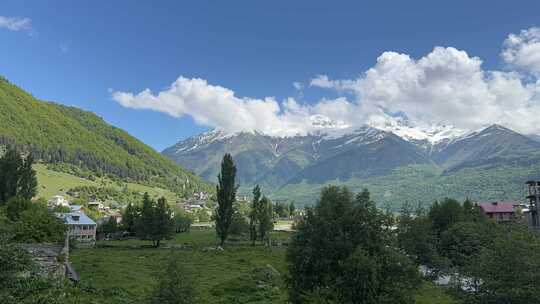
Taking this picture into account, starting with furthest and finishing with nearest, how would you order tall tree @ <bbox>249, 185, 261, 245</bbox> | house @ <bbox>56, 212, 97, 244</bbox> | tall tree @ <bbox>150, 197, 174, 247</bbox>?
house @ <bbox>56, 212, 97, 244</bbox> → tall tree @ <bbox>249, 185, 261, 245</bbox> → tall tree @ <bbox>150, 197, 174, 247</bbox>

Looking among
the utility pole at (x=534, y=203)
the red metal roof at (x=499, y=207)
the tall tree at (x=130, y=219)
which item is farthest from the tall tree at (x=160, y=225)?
the red metal roof at (x=499, y=207)

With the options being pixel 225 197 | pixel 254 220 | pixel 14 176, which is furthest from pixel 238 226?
pixel 14 176

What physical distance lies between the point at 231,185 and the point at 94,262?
138 feet

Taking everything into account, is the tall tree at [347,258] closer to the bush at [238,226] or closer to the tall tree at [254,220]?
the tall tree at [254,220]

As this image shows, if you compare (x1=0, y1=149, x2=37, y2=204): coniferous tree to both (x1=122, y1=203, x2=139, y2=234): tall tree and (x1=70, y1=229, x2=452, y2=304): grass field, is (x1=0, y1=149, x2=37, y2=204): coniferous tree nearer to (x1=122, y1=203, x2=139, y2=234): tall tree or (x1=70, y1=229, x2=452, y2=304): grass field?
(x1=70, y1=229, x2=452, y2=304): grass field

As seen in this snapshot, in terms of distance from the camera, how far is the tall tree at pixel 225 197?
98.9 metres

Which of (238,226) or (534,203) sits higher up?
(534,203)

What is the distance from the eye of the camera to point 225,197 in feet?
325

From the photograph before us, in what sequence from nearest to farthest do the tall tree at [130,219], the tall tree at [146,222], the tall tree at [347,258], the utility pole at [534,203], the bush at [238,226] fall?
the tall tree at [347,258] < the utility pole at [534,203] < the tall tree at [146,222] < the bush at [238,226] < the tall tree at [130,219]

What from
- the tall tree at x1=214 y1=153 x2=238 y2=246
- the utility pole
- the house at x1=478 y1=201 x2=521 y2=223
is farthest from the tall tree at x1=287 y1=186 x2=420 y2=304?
the house at x1=478 y1=201 x2=521 y2=223

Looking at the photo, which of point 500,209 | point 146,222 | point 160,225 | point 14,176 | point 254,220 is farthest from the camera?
point 500,209

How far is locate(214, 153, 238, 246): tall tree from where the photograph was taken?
98938mm

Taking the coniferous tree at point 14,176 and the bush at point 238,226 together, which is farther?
the bush at point 238,226

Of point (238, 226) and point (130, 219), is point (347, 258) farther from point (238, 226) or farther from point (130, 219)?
point (130, 219)
